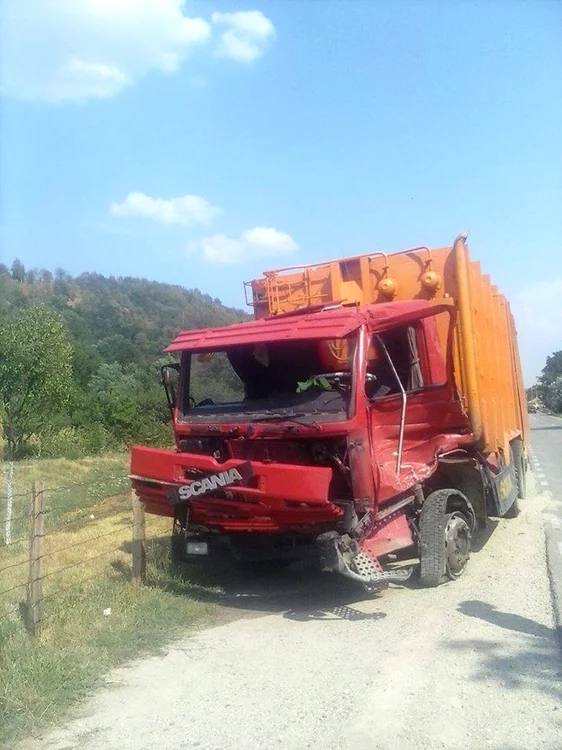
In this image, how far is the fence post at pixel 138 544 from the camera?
7504 millimetres

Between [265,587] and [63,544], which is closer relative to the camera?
[265,587]

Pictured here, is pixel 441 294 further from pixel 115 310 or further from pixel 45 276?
pixel 45 276

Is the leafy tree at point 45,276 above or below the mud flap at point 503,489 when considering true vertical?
above

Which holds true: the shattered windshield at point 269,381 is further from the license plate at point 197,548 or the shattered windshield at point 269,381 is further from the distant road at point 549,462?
the distant road at point 549,462

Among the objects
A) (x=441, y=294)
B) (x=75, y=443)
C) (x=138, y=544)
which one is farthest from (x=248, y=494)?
(x=75, y=443)

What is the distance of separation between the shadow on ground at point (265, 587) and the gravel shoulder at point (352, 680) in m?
0.04

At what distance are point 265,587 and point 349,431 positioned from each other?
2.43m

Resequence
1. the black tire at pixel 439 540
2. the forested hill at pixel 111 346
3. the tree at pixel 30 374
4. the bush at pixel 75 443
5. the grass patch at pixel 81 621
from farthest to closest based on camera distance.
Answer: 1. the forested hill at pixel 111 346
2. the tree at pixel 30 374
3. the bush at pixel 75 443
4. the black tire at pixel 439 540
5. the grass patch at pixel 81 621

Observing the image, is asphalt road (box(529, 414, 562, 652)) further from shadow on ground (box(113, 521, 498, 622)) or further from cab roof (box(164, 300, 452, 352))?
cab roof (box(164, 300, 452, 352))

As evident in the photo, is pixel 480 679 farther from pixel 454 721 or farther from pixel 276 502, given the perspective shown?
pixel 276 502

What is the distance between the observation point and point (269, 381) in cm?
742

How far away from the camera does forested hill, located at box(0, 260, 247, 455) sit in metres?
27.4

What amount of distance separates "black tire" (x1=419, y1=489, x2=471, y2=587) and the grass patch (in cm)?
210

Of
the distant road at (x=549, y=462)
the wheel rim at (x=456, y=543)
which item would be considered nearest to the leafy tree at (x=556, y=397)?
the distant road at (x=549, y=462)
